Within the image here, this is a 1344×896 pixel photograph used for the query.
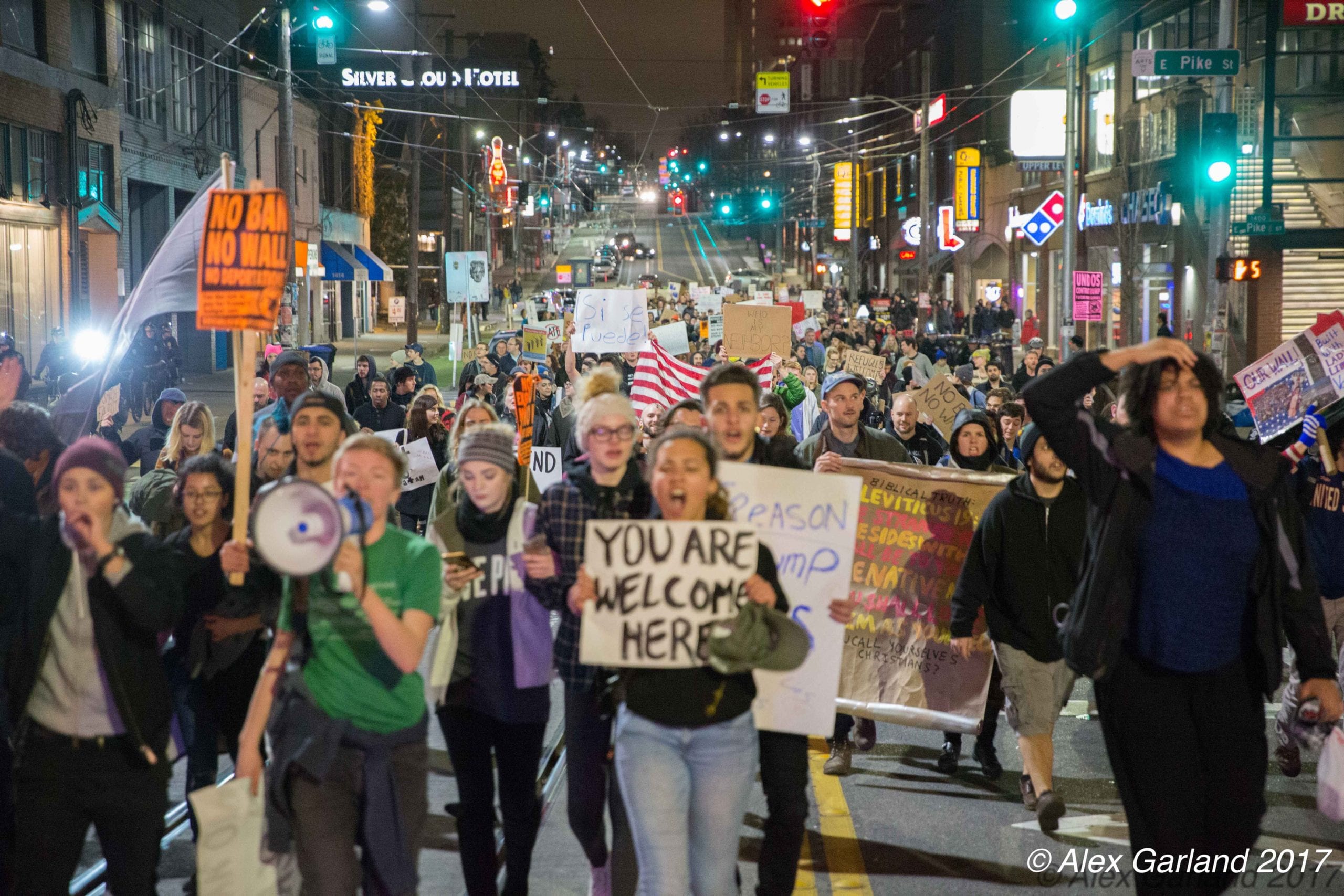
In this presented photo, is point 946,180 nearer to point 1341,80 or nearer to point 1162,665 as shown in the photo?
point 1341,80

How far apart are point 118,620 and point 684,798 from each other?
1813mm

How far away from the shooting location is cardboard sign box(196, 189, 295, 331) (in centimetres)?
562

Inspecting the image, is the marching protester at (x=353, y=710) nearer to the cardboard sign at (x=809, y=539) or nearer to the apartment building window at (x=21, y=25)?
the cardboard sign at (x=809, y=539)

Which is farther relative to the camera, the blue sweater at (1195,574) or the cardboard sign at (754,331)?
the cardboard sign at (754,331)

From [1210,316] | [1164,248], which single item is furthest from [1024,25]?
[1210,316]

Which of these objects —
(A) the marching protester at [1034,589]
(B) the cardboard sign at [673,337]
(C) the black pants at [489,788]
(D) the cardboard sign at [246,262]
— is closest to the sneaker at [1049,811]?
(A) the marching protester at [1034,589]

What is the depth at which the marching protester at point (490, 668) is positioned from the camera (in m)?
5.14

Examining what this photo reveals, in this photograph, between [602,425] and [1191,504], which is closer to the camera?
[1191,504]

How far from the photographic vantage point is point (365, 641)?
171 inches

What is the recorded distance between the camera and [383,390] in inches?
536

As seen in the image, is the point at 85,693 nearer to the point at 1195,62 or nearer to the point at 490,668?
the point at 490,668

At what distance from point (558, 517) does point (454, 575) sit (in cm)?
43

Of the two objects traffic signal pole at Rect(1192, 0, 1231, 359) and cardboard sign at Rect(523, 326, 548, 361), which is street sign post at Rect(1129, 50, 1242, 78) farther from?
cardboard sign at Rect(523, 326, 548, 361)

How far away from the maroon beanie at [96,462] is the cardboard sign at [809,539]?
2.00 metres
